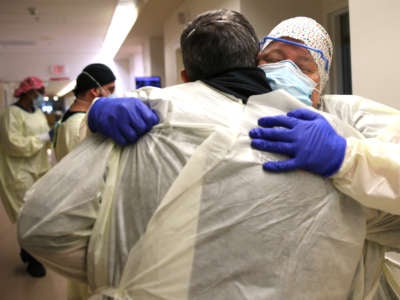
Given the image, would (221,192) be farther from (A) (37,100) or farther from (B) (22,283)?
(A) (37,100)

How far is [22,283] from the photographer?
10.7 ft

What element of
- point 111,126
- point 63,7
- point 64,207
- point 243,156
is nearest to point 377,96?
point 243,156

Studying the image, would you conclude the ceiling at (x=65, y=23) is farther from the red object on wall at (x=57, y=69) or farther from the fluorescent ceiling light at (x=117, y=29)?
the red object on wall at (x=57, y=69)

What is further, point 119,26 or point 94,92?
point 119,26

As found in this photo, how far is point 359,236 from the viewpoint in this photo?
860mm

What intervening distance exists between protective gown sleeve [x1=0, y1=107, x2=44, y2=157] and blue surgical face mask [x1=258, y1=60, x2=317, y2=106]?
2.91 metres

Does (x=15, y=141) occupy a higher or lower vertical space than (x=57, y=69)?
lower

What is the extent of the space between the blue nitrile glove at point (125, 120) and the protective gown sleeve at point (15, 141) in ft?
9.53

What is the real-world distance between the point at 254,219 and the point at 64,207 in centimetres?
39

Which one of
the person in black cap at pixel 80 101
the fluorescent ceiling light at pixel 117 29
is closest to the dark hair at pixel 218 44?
the person in black cap at pixel 80 101

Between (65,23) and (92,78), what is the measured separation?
380 cm

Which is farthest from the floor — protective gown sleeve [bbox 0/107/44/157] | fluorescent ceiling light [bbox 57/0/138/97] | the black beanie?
fluorescent ceiling light [bbox 57/0/138/97]

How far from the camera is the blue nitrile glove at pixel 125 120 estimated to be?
0.84 metres

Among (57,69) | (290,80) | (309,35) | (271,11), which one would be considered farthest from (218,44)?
(57,69)
